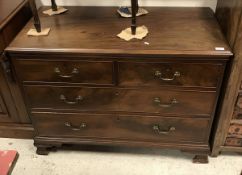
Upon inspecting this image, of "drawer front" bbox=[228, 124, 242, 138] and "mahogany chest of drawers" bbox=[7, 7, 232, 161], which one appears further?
"drawer front" bbox=[228, 124, 242, 138]

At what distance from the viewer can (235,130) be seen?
54.7 inches

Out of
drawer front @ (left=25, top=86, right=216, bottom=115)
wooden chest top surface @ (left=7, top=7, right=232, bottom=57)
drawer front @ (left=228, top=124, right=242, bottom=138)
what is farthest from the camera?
drawer front @ (left=228, top=124, right=242, bottom=138)

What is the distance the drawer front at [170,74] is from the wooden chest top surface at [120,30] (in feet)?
0.23

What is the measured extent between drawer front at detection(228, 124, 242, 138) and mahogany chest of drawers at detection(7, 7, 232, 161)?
4.8 inches

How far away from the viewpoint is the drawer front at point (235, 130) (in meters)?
1.37

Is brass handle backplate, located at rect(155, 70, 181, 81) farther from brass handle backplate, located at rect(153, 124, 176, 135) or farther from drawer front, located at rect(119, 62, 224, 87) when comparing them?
brass handle backplate, located at rect(153, 124, 176, 135)

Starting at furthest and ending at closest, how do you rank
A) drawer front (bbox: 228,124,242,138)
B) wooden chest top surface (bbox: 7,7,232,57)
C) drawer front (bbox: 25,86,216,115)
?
1. drawer front (bbox: 228,124,242,138)
2. drawer front (bbox: 25,86,216,115)
3. wooden chest top surface (bbox: 7,7,232,57)

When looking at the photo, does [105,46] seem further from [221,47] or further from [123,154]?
[123,154]

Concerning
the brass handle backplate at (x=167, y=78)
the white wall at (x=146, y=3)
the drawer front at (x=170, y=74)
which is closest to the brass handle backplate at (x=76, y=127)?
the drawer front at (x=170, y=74)

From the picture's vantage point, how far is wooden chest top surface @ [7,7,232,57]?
1146 millimetres

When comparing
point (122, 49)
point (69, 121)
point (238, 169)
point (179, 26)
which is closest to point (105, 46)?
point (122, 49)

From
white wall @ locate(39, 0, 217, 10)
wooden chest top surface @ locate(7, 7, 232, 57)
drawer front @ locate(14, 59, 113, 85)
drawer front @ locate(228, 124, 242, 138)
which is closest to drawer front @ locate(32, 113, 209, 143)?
drawer front @ locate(228, 124, 242, 138)

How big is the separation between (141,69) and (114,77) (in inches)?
5.2

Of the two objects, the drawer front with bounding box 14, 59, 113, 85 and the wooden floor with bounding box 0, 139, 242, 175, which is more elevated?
the drawer front with bounding box 14, 59, 113, 85
